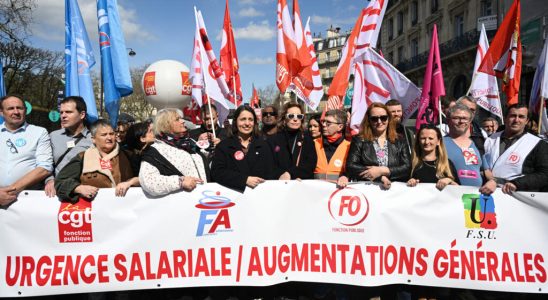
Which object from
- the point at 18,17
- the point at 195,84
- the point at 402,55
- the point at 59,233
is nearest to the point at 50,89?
the point at 18,17

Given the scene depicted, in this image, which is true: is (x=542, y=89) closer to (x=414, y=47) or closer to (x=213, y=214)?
(x=213, y=214)

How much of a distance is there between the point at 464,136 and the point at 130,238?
3503 mm

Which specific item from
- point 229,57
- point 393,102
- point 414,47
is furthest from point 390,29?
point 393,102

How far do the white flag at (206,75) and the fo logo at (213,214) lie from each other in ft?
8.08

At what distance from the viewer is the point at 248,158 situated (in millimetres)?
4098

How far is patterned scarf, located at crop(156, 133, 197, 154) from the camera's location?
3859 millimetres

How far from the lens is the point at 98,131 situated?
3.88m

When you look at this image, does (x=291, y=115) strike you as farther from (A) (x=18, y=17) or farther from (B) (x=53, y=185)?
(A) (x=18, y=17)

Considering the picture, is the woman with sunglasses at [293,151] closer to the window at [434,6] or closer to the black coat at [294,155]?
the black coat at [294,155]

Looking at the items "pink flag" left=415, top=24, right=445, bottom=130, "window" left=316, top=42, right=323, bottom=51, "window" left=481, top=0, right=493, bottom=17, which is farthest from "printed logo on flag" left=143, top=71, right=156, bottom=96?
"window" left=316, top=42, right=323, bottom=51

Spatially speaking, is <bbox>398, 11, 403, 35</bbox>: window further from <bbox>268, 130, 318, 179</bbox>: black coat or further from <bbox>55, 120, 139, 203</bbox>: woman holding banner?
<bbox>55, 120, 139, 203</bbox>: woman holding banner

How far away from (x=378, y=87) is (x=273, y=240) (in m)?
2.61

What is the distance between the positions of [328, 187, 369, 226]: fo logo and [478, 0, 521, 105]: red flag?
12.9 feet

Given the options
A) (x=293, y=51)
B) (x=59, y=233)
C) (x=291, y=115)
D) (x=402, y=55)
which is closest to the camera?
(x=59, y=233)
